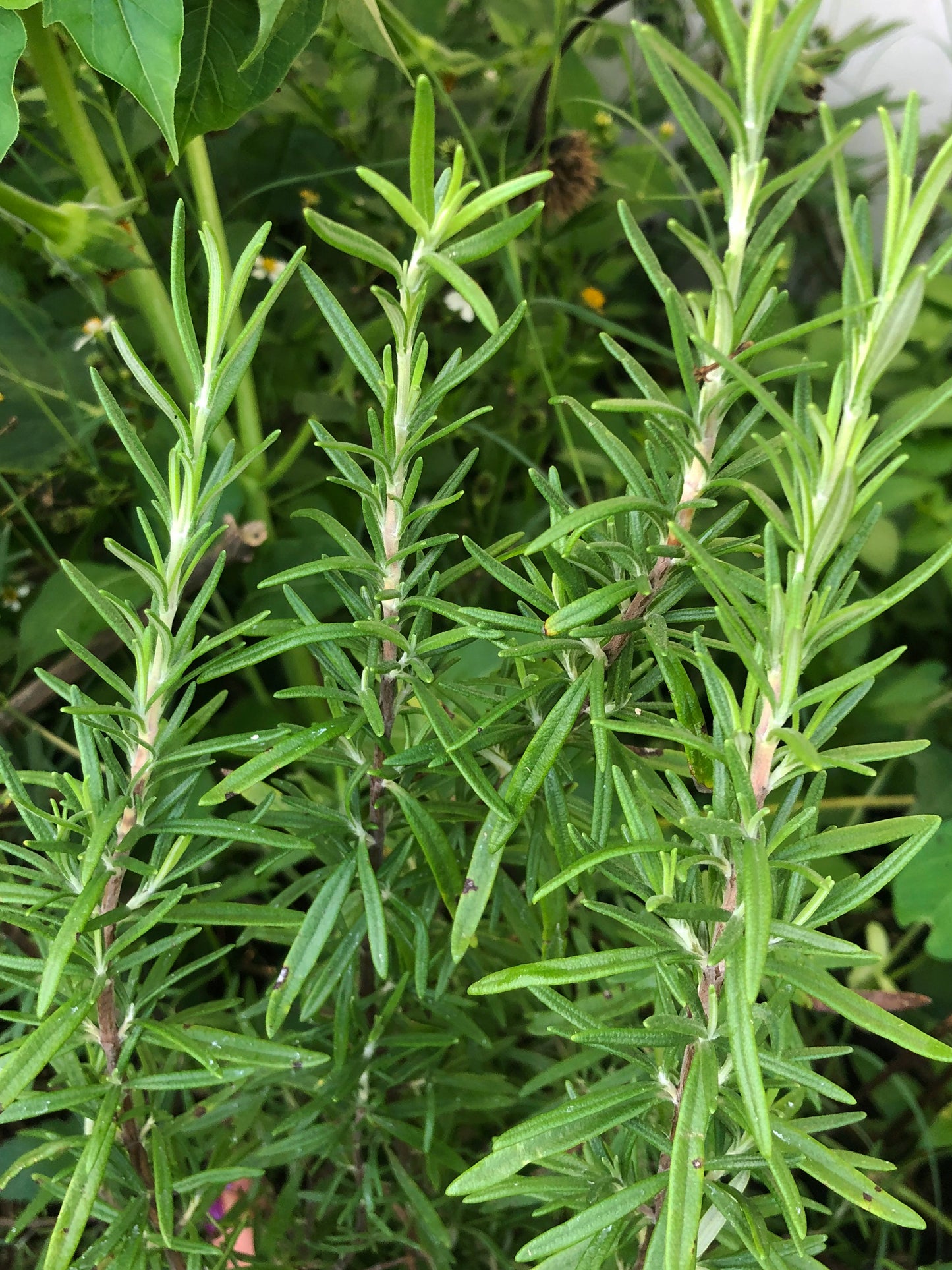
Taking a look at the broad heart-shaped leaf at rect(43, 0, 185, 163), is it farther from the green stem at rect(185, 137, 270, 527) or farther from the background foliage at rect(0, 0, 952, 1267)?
the green stem at rect(185, 137, 270, 527)

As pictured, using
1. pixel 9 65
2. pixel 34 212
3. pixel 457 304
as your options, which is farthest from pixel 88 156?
pixel 457 304

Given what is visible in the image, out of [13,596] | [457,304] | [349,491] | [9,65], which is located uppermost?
[9,65]

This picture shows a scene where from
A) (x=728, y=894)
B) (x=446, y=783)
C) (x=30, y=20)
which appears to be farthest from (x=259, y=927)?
(x=30, y=20)

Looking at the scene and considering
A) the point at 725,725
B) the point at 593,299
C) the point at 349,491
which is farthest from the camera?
the point at 593,299

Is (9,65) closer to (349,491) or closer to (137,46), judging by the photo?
(137,46)

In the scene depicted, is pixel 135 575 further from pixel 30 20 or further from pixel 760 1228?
pixel 760 1228

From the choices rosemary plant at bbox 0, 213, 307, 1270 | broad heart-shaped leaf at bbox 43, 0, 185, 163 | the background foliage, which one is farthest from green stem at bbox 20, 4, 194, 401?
rosemary plant at bbox 0, 213, 307, 1270

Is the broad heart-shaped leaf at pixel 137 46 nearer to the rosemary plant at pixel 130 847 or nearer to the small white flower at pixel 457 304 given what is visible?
the rosemary plant at pixel 130 847
